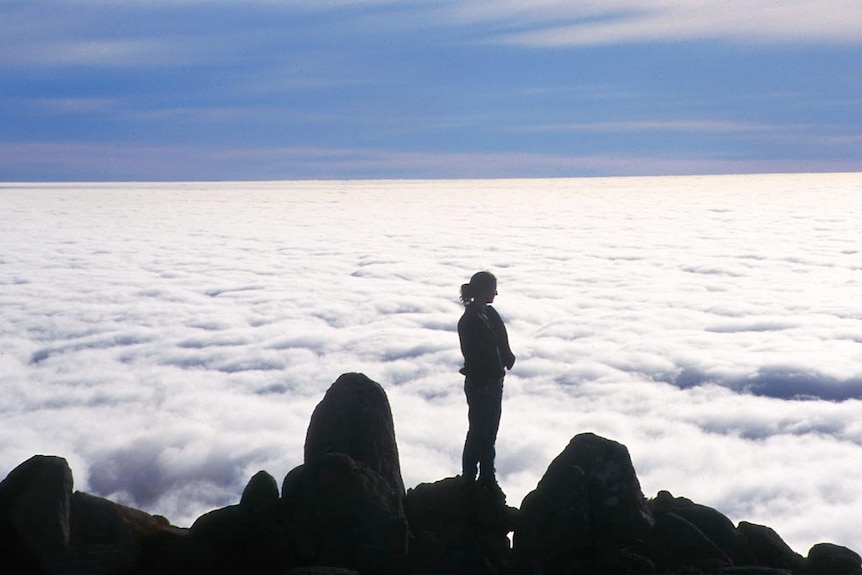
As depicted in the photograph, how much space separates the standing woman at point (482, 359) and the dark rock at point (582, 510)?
1.11 meters

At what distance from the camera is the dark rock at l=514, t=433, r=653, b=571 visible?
12.4 m

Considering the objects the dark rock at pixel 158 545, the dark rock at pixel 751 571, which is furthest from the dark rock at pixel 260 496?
the dark rock at pixel 751 571

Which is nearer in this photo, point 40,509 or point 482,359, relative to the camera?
point 40,509

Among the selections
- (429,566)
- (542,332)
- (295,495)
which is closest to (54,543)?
(295,495)

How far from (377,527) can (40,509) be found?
4.41 metres

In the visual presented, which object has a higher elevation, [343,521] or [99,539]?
[343,521]

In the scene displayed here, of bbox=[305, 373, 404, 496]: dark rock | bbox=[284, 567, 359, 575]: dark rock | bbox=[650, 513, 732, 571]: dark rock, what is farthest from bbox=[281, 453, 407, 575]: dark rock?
bbox=[650, 513, 732, 571]: dark rock

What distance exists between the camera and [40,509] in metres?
11.5

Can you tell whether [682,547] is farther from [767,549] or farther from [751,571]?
[767,549]

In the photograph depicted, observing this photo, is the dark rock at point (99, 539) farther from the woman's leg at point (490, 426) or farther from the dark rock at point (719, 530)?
the dark rock at point (719, 530)

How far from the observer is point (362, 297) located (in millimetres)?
99750

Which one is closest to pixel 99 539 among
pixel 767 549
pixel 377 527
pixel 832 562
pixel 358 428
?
pixel 377 527

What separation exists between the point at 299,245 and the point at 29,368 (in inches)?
3360

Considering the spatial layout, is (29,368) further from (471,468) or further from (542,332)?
(471,468)
